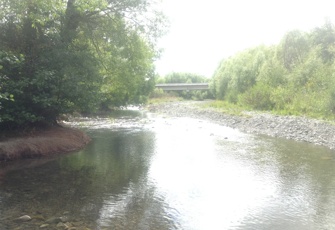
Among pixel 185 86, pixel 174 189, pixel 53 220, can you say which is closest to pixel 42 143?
pixel 174 189

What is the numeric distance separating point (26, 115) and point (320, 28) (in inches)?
1637

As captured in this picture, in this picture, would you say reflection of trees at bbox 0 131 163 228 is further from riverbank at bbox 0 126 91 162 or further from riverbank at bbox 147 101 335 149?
riverbank at bbox 147 101 335 149

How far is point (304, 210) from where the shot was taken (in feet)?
33.8

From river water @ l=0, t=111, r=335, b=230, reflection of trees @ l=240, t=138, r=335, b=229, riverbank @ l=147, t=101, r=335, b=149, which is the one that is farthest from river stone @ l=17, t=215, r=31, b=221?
riverbank @ l=147, t=101, r=335, b=149

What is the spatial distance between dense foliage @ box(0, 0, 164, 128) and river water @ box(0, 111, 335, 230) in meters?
3.22

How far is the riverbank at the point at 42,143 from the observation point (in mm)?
16198

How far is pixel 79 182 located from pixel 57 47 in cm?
946

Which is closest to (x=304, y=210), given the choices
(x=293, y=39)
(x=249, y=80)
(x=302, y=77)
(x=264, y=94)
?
(x=302, y=77)

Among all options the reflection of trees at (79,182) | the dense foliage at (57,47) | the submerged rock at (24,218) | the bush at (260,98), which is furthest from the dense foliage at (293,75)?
the submerged rock at (24,218)

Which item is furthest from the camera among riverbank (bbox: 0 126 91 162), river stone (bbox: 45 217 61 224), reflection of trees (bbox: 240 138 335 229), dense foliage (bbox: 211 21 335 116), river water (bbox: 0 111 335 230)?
dense foliage (bbox: 211 21 335 116)

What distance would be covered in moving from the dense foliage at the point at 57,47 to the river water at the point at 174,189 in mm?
3215

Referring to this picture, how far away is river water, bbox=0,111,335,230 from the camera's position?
927cm

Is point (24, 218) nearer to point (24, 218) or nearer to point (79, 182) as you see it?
point (24, 218)

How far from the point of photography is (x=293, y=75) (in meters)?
41.2
